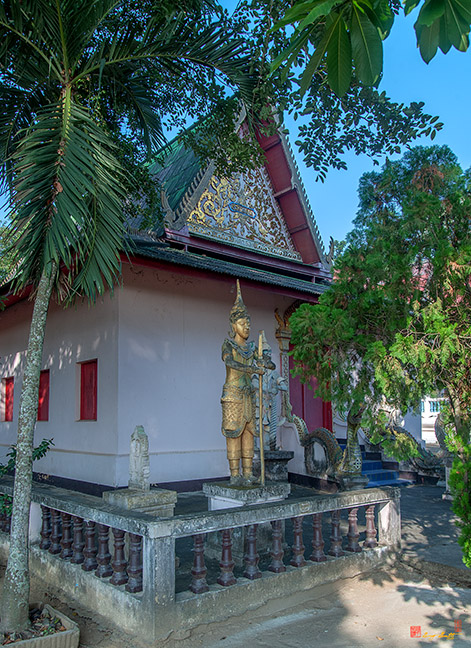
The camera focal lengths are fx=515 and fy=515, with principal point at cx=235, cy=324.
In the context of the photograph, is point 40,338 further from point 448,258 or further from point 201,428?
point 201,428

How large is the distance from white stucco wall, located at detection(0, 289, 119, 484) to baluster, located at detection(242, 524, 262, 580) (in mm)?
4628

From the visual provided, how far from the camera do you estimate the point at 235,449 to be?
5.63 meters

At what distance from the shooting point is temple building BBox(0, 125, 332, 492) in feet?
30.0

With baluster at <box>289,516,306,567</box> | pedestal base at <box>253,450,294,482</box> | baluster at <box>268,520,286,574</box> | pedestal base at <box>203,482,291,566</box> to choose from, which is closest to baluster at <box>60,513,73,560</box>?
pedestal base at <box>203,482,291,566</box>

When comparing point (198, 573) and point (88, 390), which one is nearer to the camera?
point (198, 573)

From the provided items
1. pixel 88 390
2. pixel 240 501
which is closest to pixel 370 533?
pixel 240 501

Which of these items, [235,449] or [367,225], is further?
[235,449]

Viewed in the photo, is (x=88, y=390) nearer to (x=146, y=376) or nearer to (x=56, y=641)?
(x=146, y=376)

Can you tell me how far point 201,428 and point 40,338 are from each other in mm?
5725

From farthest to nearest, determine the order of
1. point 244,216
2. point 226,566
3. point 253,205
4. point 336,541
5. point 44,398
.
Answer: point 253,205 → point 244,216 → point 44,398 → point 336,541 → point 226,566

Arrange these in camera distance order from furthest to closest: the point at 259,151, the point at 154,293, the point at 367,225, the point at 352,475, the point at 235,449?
1. the point at 154,293
2. the point at 352,475
3. the point at 259,151
4. the point at 235,449
5. the point at 367,225

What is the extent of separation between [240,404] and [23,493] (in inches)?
90.1

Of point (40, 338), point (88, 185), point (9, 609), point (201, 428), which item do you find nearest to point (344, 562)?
point (9, 609)

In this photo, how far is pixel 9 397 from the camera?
13.0 meters
